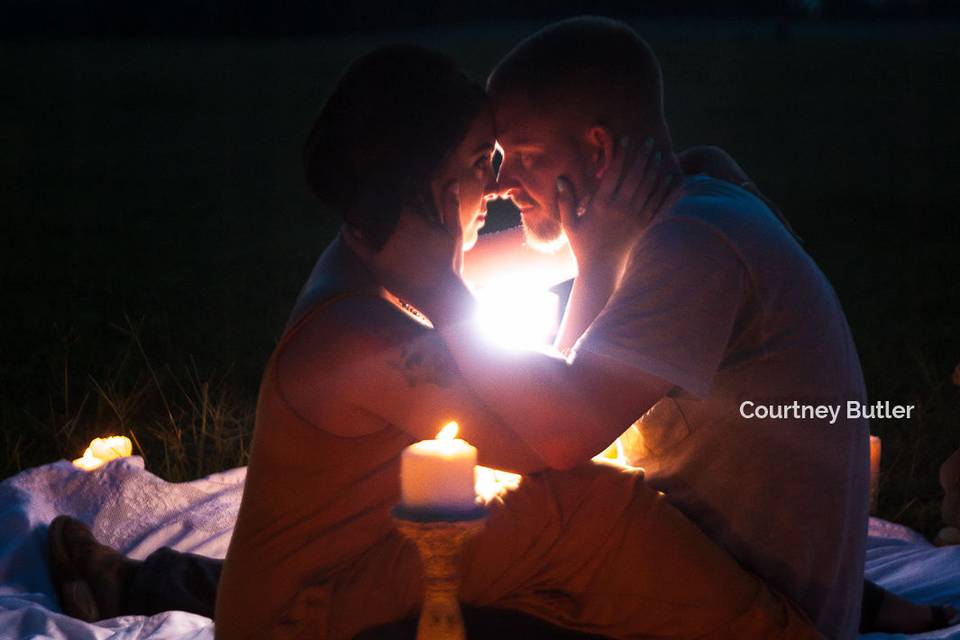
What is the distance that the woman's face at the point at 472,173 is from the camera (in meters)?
3.03

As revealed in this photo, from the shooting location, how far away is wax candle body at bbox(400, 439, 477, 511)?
245cm

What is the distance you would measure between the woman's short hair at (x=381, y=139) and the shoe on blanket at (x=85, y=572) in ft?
6.30

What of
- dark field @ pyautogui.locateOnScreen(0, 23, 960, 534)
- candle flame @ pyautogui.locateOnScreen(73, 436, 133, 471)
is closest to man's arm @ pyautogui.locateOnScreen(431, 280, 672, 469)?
candle flame @ pyautogui.locateOnScreen(73, 436, 133, 471)

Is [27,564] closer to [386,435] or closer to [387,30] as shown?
[386,435]

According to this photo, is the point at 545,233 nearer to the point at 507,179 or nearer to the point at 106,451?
the point at 507,179

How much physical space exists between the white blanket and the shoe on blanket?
0.08 meters

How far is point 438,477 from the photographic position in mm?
2451

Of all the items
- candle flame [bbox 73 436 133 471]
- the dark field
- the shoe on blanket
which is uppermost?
the shoe on blanket

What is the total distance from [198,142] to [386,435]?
17312mm

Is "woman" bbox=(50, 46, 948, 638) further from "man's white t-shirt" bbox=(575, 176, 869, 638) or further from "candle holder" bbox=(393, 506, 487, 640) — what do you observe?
"candle holder" bbox=(393, 506, 487, 640)

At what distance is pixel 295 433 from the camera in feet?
9.29

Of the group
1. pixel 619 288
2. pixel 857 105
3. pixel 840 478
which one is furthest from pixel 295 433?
pixel 857 105

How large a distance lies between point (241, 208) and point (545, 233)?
1157 centimetres

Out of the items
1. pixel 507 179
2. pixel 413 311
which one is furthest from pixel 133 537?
pixel 507 179
